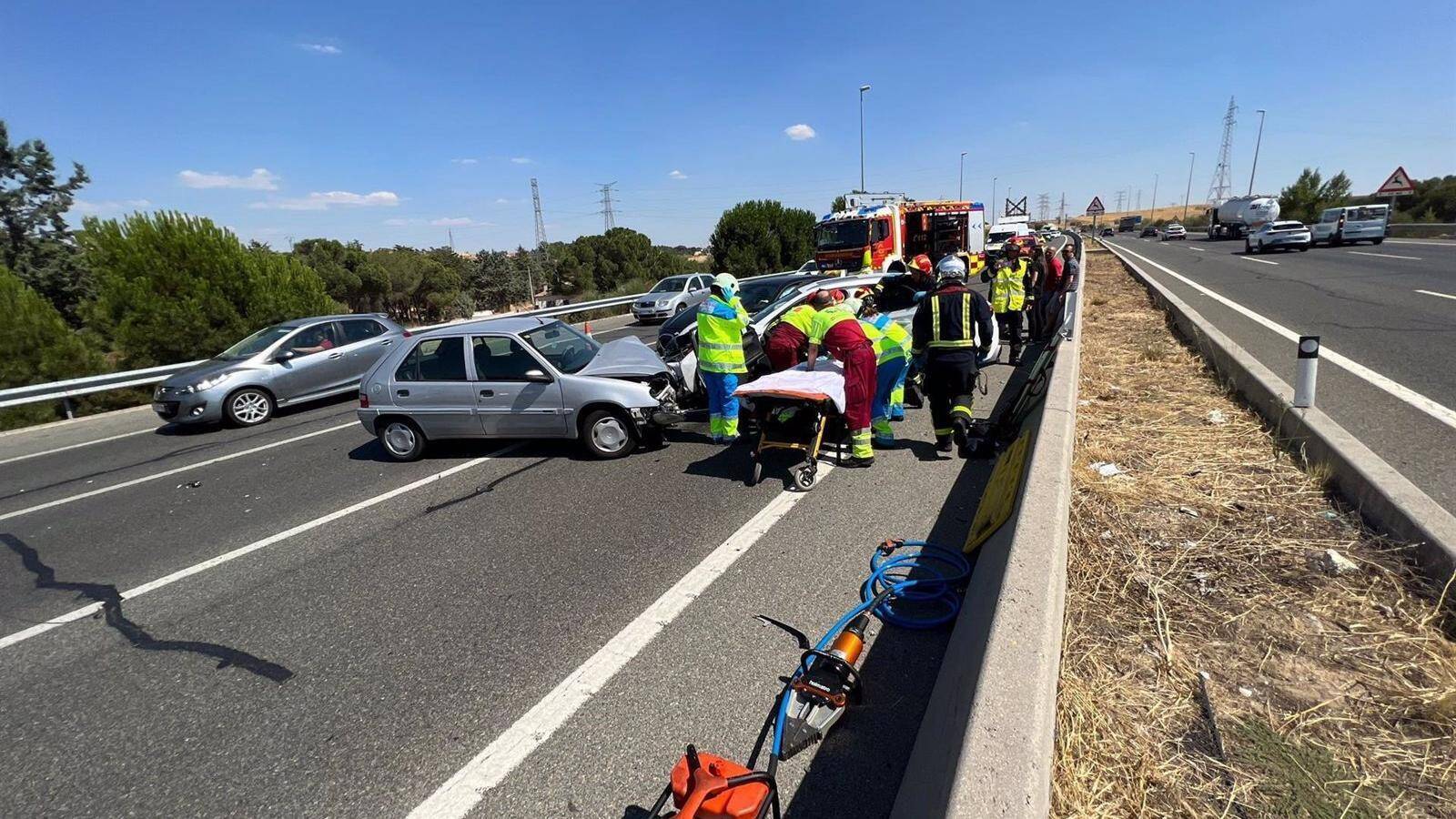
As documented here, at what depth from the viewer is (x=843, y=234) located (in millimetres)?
21016

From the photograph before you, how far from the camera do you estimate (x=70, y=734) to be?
3145mm

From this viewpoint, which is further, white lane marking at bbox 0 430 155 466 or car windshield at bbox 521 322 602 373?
white lane marking at bbox 0 430 155 466

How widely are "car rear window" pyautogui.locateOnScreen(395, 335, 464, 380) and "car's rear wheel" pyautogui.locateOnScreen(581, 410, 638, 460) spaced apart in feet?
5.23

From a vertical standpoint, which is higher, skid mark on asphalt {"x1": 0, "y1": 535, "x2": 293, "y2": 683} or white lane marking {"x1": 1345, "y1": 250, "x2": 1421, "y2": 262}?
white lane marking {"x1": 1345, "y1": 250, "x2": 1421, "y2": 262}

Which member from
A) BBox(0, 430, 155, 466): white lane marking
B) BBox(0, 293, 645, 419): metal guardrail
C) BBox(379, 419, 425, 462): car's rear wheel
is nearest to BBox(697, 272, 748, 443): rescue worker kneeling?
BBox(379, 419, 425, 462): car's rear wheel

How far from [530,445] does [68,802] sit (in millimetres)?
5215

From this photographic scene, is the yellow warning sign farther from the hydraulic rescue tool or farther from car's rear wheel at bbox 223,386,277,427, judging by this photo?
car's rear wheel at bbox 223,386,277,427

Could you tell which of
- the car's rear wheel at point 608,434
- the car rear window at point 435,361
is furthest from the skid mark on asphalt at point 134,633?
the car's rear wheel at point 608,434

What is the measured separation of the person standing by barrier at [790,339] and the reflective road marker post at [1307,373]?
4.03 m

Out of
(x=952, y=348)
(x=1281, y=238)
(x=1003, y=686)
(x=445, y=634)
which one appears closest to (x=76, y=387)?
(x=445, y=634)

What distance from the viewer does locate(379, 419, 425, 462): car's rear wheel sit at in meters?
7.39

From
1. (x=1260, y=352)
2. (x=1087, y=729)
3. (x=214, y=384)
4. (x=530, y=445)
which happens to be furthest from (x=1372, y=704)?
(x=214, y=384)

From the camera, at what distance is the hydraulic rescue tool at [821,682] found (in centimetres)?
202

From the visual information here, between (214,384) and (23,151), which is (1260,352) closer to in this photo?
(214,384)
